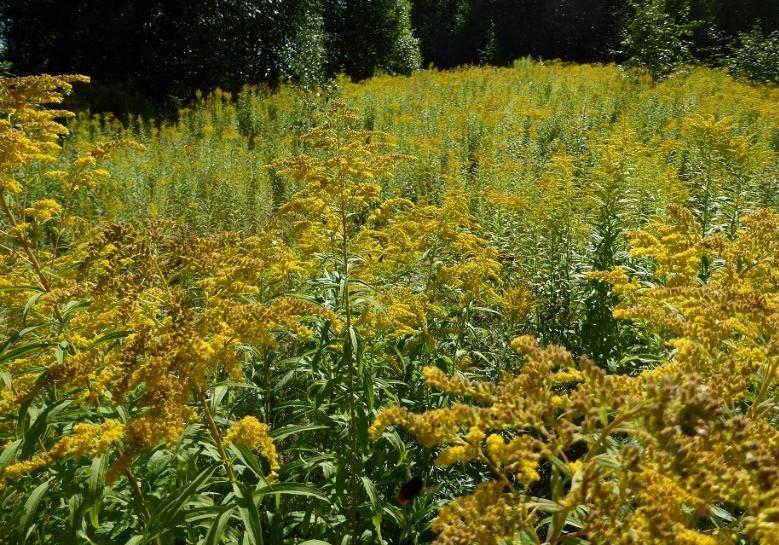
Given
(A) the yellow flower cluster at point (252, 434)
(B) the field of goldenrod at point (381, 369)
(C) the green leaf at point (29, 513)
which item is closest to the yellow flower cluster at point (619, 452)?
(B) the field of goldenrod at point (381, 369)

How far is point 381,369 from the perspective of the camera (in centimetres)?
294

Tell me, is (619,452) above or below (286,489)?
above

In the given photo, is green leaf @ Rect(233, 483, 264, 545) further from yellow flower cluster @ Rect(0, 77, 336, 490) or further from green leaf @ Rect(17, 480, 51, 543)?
green leaf @ Rect(17, 480, 51, 543)

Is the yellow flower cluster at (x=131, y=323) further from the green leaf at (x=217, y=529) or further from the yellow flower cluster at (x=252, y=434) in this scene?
the green leaf at (x=217, y=529)

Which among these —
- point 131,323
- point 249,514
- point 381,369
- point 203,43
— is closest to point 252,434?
point 249,514

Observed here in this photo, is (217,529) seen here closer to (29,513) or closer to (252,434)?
(252,434)

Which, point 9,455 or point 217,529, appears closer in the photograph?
point 217,529

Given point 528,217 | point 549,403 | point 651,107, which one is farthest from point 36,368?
point 651,107

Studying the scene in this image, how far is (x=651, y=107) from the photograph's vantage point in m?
8.72

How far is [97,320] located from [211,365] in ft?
1.65

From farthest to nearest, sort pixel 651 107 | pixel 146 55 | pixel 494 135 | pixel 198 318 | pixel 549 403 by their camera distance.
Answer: pixel 146 55 < pixel 651 107 < pixel 494 135 < pixel 198 318 < pixel 549 403

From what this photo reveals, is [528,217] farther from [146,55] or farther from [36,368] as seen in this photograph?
[146,55]

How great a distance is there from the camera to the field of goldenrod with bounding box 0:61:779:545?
109 cm

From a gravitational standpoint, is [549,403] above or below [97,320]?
above
